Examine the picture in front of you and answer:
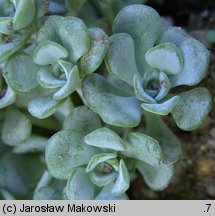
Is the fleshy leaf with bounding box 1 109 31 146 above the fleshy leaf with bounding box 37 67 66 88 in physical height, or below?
below

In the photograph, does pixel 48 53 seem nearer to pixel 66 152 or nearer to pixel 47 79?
pixel 47 79

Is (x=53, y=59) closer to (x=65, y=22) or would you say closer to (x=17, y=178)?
(x=65, y=22)

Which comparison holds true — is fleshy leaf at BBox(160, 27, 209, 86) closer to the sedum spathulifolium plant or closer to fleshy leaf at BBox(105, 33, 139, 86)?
the sedum spathulifolium plant

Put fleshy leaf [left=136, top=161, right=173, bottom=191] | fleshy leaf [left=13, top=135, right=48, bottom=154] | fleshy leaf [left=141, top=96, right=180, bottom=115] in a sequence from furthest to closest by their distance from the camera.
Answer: fleshy leaf [left=13, top=135, right=48, bottom=154]
fleshy leaf [left=136, top=161, right=173, bottom=191]
fleshy leaf [left=141, top=96, right=180, bottom=115]

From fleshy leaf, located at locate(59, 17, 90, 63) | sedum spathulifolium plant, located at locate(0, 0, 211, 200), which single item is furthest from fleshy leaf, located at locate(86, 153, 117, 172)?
fleshy leaf, located at locate(59, 17, 90, 63)

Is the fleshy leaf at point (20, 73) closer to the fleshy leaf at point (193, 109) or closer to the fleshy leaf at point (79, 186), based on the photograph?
the fleshy leaf at point (79, 186)

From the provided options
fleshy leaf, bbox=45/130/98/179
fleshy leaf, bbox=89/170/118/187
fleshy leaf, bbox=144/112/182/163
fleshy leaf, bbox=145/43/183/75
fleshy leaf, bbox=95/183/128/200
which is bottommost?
fleshy leaf, bbox=95/183/128/200
